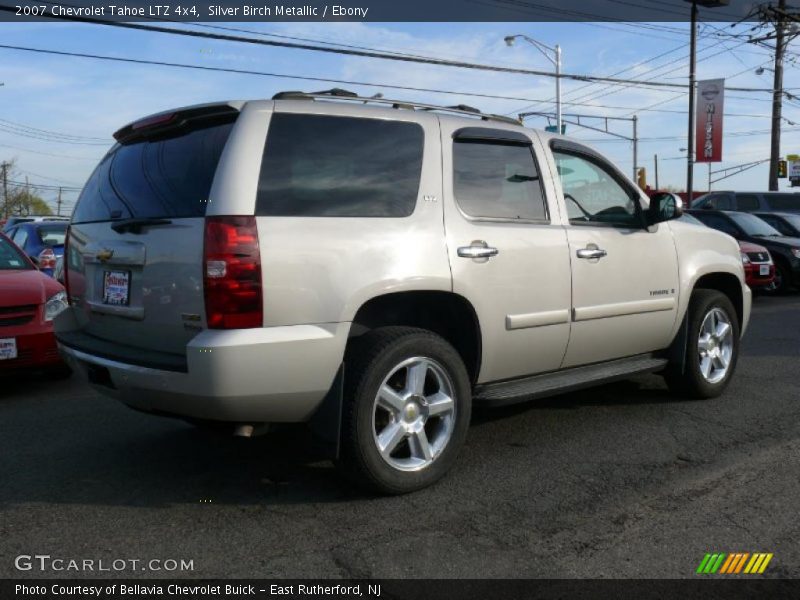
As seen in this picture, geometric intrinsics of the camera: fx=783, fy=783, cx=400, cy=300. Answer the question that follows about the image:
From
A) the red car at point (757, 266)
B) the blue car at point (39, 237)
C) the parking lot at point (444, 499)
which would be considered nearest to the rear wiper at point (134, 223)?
the parking lot at point (444, 499)

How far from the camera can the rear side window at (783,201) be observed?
67.7 ft

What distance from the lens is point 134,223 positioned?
12.4ft

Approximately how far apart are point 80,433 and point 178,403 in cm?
193

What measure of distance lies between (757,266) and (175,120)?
37.8 ft

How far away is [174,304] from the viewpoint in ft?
11.5

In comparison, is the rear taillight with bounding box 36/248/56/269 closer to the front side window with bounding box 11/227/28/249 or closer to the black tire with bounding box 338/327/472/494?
the front side window with bounding box 11/227/28/249

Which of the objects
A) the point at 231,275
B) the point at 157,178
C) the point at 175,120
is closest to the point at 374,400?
the point at 231,275

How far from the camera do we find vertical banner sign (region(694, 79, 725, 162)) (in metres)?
25.5

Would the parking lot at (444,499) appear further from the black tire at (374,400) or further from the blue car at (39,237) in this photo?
the blue car at (39,237)

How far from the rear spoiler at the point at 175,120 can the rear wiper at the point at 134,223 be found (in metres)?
0.50

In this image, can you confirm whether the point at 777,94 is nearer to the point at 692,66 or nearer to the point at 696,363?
the point at 692,66
